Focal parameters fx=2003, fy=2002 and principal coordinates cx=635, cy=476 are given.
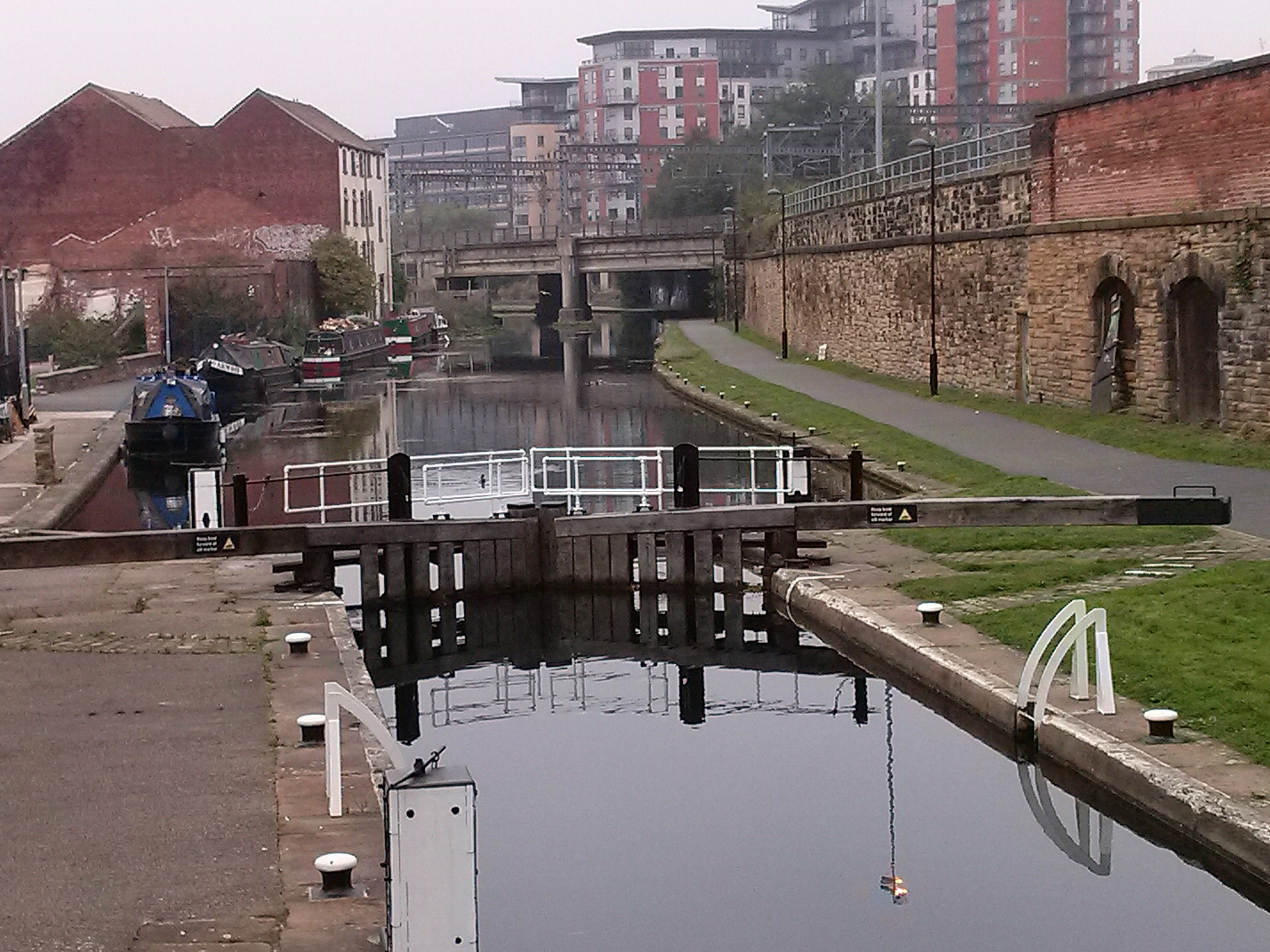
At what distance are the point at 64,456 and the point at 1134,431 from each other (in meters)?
19.3

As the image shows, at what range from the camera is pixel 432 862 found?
356 inches

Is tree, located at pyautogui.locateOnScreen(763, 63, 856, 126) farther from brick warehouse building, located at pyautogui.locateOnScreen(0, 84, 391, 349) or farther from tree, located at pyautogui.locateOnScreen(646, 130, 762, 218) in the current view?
brick warehouse building, located at pyautogui.locateOnScreen(0, 84, 391, 349)

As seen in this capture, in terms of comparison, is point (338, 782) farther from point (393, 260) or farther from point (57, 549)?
point (393, 260)

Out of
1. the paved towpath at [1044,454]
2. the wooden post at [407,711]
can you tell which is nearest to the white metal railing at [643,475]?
the paved towpath at [1044,454]

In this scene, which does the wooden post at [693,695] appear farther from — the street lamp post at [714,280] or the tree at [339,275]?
the street lamp post at [714,280]

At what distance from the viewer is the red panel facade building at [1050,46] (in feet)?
481

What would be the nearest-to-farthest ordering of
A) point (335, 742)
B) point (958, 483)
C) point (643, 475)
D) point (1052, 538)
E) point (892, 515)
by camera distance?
point (335, 742)
point (892, 515)
point (1052, 538)
point (643, 475)
point (958, 483)

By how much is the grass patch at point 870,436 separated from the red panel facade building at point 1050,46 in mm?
96800

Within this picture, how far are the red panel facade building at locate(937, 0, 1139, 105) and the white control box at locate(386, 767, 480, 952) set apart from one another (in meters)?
142

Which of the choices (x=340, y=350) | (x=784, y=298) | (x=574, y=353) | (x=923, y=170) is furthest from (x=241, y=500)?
(x=574, y=353)

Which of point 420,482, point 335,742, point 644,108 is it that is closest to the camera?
point 335,742

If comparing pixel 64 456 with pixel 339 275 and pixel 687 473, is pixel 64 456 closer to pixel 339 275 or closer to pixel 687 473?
pixel 687 473

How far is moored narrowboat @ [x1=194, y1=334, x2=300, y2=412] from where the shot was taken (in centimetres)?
5678

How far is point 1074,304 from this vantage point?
34625mm
